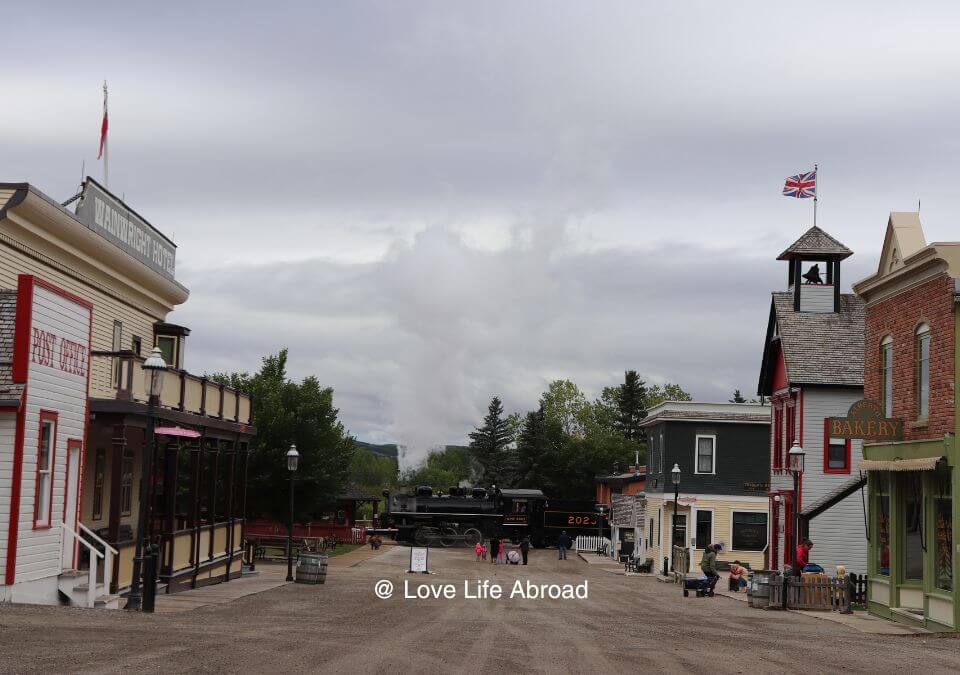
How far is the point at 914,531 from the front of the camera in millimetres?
24859

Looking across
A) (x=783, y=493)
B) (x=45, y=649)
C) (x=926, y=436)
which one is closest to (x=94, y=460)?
(x=45, y=649)

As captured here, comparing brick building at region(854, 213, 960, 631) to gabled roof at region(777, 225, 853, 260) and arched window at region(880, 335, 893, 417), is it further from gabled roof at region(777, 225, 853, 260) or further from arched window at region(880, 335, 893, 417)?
gabled roof at region(777, 225, 853, 260)

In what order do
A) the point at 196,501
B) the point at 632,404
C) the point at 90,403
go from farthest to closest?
the point at 632,404 < the point at 196,501 < the point at 90,403

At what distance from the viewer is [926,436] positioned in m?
23.6

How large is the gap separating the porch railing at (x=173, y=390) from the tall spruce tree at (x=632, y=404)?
279 feet

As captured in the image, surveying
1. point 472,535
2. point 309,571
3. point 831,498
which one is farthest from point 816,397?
point 472,535

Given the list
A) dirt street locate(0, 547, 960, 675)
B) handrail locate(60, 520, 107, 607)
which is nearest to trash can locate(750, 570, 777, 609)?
dirt street locate(0, 547, 960, 675)

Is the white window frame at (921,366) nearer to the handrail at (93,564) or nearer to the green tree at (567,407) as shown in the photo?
the handrail at (93,564)

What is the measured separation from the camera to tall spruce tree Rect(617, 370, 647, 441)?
116062 mm

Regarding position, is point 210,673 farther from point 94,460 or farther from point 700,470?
point 700,470

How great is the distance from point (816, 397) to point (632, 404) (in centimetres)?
7919

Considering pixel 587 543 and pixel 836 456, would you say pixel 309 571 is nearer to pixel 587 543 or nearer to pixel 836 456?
pixel 836 456

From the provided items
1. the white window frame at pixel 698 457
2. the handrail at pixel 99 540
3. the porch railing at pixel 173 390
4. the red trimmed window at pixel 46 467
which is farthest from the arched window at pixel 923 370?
the white window frame at pixel 698 457

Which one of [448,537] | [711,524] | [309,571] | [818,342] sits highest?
[818,342]
